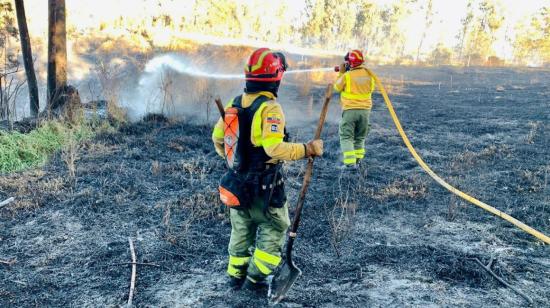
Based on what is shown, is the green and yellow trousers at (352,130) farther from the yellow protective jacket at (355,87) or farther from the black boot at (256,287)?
the black boot at (256,287)

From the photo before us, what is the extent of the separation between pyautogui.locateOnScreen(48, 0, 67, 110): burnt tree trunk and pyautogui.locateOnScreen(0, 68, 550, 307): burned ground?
7.03ft

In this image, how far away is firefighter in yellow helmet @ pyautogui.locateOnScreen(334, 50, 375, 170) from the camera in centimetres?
607

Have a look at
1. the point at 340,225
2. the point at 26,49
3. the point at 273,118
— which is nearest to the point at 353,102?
the point at 340,225

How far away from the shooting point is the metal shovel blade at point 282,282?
9.89ft

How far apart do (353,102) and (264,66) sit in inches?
150

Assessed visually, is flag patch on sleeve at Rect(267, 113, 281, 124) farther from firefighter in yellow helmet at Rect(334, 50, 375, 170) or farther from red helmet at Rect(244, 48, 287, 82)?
firefighter in yellow helmet at Rect(334, 50, 375, 170)

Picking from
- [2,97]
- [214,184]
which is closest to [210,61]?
[2,97]

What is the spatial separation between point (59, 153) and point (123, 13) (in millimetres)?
30989

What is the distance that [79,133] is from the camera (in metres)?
7.46

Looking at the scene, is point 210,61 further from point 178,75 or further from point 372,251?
point 372,251

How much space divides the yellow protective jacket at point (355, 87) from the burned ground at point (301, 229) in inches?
44.9

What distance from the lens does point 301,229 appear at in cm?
434

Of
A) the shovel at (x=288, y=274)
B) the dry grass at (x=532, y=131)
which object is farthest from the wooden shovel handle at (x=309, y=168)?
the dry grass at (x=532, y=131)

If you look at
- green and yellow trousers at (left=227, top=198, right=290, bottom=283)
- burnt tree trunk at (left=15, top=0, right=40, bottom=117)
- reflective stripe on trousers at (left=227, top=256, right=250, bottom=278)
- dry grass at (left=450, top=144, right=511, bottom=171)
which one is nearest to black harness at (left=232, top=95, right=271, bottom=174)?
green and yellow trousers at (left=227, top=198, right=290, bottom=283)
